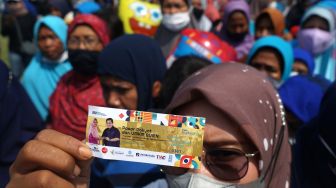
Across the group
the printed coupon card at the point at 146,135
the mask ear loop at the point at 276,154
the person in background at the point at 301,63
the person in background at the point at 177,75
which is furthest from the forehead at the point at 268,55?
the printed coupon card at the point at 146,135

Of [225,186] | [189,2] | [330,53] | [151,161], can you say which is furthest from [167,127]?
[330,53]

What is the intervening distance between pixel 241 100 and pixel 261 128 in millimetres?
118

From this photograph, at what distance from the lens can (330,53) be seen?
4.82 metres

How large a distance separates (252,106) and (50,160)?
2.34ft

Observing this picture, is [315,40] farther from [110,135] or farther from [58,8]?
[58,8]

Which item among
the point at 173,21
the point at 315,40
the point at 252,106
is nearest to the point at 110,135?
the point at 252,106

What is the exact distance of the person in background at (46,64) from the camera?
11.8ft

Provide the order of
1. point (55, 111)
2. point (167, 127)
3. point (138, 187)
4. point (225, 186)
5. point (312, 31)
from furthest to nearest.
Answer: point (312, 31), point (55, 111), point (138, 187), point (225, 186), point (167, 127)

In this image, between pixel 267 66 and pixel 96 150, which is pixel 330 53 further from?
pixel 96 150

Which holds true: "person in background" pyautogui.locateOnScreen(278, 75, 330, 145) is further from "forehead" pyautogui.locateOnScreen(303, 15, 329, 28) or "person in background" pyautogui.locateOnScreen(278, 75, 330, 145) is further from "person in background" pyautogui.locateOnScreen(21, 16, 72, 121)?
"person in background" pyautogui.locateOnScreen(21, 16, 72, 121)

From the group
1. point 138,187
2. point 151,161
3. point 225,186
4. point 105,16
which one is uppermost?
point 105,16

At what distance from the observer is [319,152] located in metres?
1.68

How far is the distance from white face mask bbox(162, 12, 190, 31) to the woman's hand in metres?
3.47

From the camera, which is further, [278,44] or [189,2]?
[189,2]
